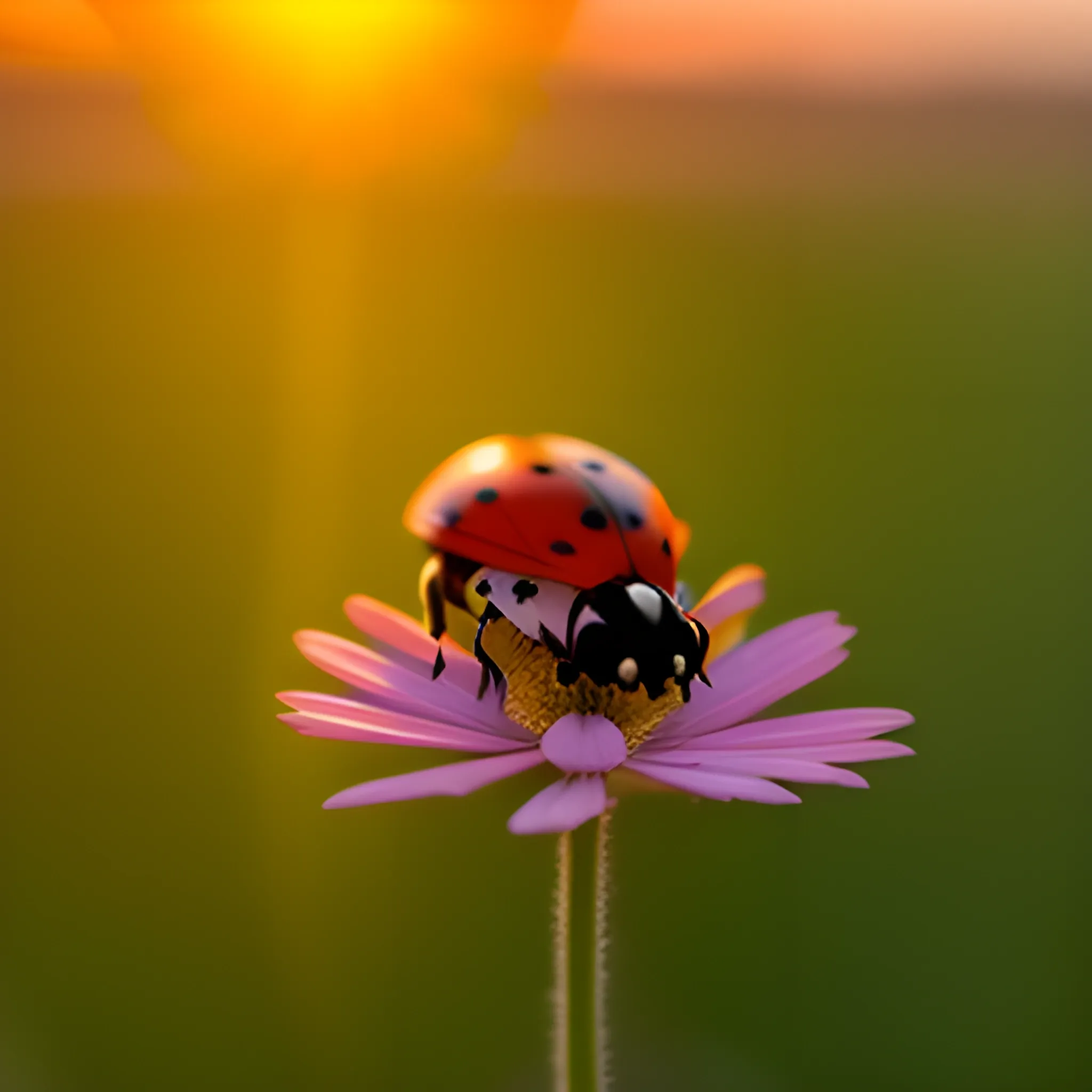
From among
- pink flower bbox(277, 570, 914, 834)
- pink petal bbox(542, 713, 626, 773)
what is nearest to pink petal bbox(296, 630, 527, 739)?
pink flower bbox(277, 570, 914, 834)

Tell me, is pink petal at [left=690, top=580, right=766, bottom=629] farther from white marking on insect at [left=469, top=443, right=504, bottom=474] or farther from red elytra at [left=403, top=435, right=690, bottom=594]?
white marking on insect at [left=469, top=443, right=504, bottom=474]

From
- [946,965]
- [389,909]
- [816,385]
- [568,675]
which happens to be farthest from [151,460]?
[946,965]

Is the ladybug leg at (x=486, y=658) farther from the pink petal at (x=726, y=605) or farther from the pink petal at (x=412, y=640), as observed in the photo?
the pink petal at (x=726, y=605)

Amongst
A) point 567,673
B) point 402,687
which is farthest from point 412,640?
point 567,673

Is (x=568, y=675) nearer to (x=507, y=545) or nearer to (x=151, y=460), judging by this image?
(x=507, y=545)

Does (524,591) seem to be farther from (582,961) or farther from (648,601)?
(582,961)

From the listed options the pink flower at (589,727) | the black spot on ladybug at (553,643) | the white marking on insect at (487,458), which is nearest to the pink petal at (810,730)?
the pink flower at (589,727)
